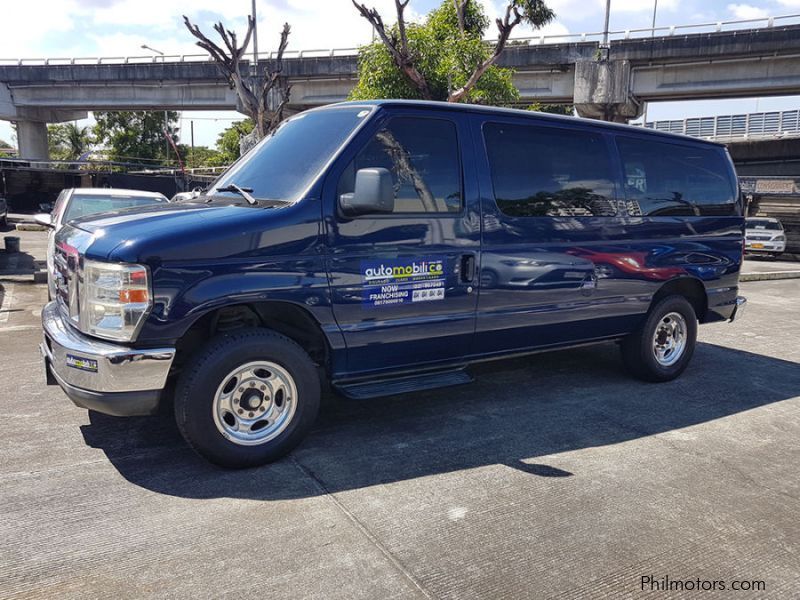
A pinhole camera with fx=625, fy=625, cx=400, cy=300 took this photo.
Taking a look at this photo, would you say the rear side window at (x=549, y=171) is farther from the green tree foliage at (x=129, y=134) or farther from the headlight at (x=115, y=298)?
the green tree foliage at (x=129, y=134)

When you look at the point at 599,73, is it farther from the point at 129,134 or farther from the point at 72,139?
the point at 72,139

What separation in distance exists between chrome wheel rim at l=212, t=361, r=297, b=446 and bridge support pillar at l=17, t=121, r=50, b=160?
143 ft

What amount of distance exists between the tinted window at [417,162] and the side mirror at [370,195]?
0.14m

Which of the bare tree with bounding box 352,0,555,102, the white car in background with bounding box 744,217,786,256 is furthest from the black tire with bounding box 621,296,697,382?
the white car in background with bounding box 744,217,786,256

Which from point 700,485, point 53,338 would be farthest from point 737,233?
point 53,338

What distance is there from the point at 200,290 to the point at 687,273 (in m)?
Result: 4.45

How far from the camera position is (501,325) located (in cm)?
467

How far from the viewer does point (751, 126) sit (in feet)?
115

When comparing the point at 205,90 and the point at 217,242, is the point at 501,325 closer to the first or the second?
the point at 217,242

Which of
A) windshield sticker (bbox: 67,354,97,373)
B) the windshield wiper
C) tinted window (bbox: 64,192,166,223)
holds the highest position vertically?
the windshield wiper

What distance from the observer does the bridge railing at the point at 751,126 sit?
33.6 m

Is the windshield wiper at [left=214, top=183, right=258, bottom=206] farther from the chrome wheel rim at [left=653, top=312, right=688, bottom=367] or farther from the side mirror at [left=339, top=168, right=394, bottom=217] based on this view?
the chrome wheel rim at [left=653, top=312, right=688, bottom=367]

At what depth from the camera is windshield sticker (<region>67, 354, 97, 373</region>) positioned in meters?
3.40

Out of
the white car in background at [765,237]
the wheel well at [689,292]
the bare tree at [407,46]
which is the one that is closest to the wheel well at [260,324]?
the wheel well at [689,292]
